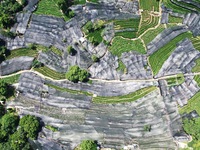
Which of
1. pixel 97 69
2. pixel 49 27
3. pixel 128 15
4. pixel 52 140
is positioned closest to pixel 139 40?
pixel 128 15

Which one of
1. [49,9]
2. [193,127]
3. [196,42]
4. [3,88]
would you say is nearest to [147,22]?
[196,42]

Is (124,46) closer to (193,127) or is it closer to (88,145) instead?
(193,127)

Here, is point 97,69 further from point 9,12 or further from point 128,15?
point 9,12

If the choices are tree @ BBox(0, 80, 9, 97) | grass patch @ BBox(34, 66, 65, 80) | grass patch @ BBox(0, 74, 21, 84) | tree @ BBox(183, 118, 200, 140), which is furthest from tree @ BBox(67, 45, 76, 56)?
tree @ BBox(183, 118, 200, 140)

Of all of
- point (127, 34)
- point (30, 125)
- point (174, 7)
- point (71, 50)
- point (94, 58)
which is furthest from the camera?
point (174, 7)

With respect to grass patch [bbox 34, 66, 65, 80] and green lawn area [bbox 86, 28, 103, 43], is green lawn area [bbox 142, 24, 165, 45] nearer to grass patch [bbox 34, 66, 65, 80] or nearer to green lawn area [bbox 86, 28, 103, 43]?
green lawn area [bbox 86, 28, 103, 43]

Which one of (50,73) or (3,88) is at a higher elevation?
(50,73)
